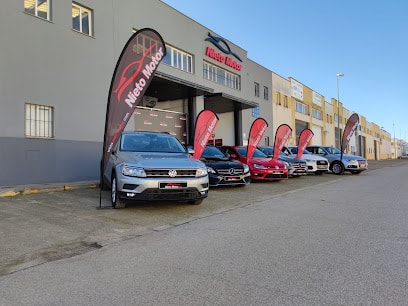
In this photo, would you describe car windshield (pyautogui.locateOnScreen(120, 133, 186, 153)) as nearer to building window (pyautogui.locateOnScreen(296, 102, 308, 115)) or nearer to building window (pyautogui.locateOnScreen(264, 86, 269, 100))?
building window (pyautogui.locateOnScreen(264, 86, 269, 100))

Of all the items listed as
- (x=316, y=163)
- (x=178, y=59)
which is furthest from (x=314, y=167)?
(x=178, y=59)

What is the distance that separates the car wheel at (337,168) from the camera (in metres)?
20.0

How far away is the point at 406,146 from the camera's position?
512ft

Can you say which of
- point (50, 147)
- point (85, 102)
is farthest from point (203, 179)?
point (85, 102)

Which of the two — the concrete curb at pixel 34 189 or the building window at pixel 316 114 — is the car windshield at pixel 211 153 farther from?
the building window at pixel 316 114

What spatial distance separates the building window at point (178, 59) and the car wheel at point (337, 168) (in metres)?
9.84

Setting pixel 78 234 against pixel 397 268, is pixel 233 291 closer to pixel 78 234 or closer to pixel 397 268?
pixel 397 268

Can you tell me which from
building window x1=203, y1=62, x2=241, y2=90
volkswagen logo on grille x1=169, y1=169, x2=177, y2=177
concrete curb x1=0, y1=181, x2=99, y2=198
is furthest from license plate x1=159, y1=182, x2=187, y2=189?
building window x1=203, y1=62, x2=241, y2=90

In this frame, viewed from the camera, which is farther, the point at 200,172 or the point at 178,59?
the point at 178,59

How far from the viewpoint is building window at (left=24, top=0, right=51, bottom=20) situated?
42.5 feet

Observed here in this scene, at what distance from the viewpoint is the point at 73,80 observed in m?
14.2

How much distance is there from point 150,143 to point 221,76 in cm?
1743

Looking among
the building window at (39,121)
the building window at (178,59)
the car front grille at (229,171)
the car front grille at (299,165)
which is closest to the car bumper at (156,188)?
the car front grille at (229,171)

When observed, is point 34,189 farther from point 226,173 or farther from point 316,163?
point 316,163
